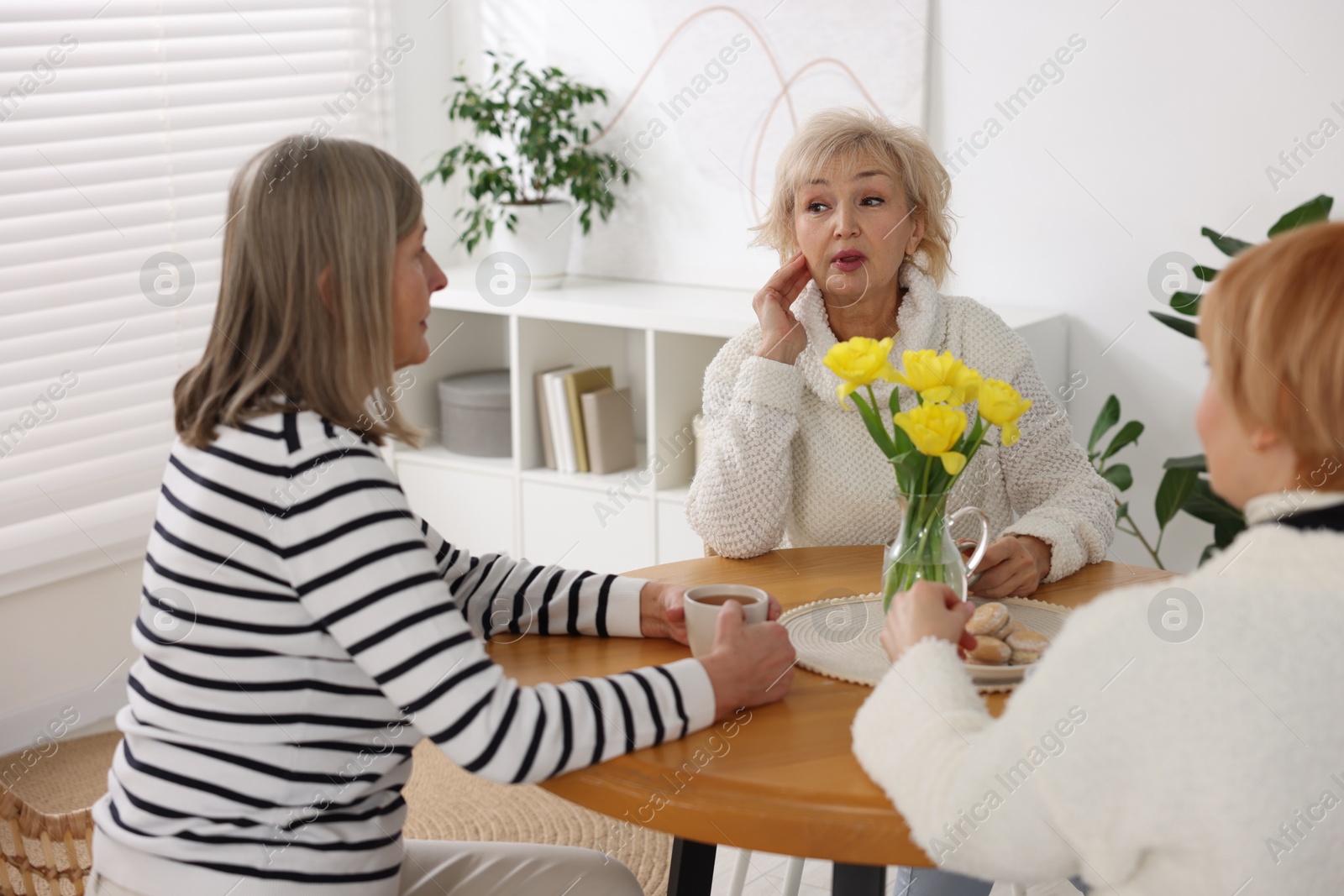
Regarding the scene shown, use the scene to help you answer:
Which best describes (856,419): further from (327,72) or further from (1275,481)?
(327,72)

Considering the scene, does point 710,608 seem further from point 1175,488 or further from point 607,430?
point 607,430

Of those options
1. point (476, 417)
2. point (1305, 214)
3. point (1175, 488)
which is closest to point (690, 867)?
point (1175, 488)

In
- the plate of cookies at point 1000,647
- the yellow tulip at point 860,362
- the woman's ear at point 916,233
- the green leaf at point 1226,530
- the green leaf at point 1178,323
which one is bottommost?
the green leaf at point 1226,530

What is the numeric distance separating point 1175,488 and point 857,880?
1.55m

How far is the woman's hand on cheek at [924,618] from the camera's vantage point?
1.18 metres

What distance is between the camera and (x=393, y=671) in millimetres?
1112

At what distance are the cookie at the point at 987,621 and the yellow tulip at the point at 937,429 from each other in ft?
0.58

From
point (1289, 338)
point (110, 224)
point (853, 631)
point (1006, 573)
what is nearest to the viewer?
point (1289, 338)

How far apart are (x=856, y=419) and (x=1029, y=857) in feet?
3.38

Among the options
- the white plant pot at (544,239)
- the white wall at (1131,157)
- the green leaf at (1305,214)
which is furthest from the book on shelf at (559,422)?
the green leaf at (1305,214)

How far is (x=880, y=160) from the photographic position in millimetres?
1991

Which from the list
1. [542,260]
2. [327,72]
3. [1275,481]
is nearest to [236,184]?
[1275,481]

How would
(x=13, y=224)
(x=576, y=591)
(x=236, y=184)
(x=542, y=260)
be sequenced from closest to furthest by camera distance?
(x=236, y=184)
(x=576, y=591)
(x=13, y=224)
(x=542, y=260)

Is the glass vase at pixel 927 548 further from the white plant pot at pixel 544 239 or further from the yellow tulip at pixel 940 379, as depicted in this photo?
the white plant pot at pixel 544 239
